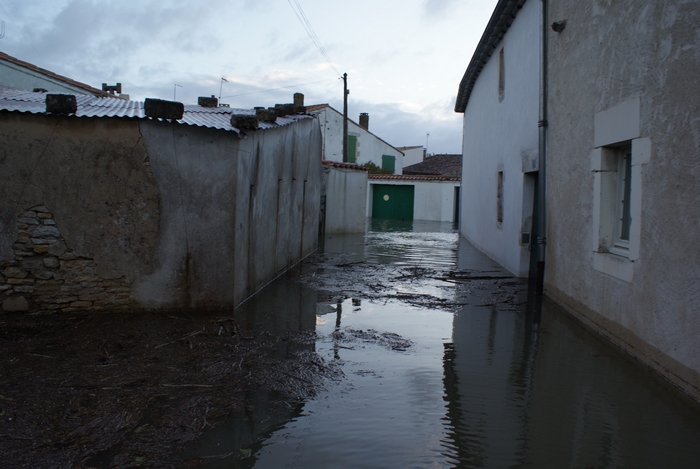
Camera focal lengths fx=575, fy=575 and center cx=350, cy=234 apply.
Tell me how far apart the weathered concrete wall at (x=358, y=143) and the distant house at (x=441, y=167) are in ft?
6.86

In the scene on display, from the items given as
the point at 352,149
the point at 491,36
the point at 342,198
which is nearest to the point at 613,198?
the point at 491,36

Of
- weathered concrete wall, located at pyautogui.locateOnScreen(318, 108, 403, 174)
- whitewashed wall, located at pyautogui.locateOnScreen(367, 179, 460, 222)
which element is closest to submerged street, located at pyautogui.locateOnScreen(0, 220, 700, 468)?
whitewashed wall, located at pyautogui.locateOnScreen(367, 179, 460, 222)

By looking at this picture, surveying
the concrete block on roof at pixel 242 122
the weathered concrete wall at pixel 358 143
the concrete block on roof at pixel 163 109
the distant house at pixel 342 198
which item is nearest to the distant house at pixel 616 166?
the concrete block on roof at pixel 242 122

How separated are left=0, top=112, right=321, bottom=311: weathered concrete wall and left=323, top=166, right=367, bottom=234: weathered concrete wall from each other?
Answer: 13.2 meters

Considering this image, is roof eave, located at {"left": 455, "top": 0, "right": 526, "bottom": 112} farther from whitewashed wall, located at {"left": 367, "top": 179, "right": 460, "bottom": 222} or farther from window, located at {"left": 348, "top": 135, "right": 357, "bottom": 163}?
window, located at {"left": 348, "top": 135, "right": 357, "bottom": 163}

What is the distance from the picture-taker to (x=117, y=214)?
22.8ft

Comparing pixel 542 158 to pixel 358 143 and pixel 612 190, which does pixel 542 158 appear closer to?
pixel 612 190

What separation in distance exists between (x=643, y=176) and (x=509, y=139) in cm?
664

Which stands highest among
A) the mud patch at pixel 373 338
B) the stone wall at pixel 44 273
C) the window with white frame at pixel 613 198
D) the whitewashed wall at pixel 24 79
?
the whitewashed wall at pixel 24 79

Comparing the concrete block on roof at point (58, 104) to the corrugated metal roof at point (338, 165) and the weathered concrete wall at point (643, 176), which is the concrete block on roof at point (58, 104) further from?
the corrugated metal roof at point (338, 165)

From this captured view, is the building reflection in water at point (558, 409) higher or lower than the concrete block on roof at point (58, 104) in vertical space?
lower

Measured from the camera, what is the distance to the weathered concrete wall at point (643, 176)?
15.1 feet

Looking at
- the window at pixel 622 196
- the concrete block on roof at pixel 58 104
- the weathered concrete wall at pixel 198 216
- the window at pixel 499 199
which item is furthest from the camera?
the window at pixel 499 199

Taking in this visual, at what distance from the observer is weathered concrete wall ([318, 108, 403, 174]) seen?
3447cm
